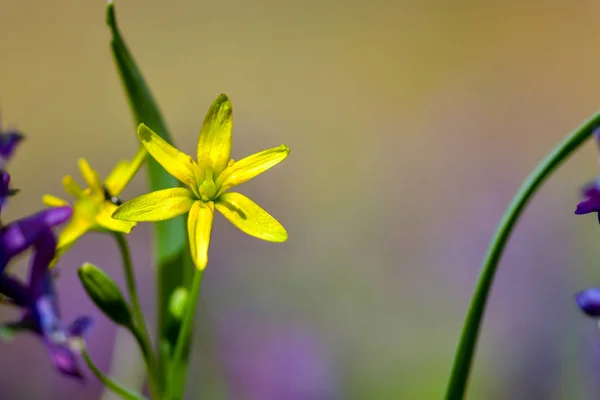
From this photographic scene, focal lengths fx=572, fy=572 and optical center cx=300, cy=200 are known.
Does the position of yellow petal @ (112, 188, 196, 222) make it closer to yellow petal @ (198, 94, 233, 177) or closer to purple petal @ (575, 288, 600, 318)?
yellow petal @ (198, 94, 233, 177)

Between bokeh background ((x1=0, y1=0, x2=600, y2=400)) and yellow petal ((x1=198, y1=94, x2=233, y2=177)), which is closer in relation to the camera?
yellow petal ((x1=198, y1=94, x2=233, y2=177))

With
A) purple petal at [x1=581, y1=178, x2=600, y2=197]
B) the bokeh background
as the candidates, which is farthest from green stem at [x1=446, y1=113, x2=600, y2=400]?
the bokeh background

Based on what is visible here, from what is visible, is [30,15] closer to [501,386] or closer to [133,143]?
[133,143]

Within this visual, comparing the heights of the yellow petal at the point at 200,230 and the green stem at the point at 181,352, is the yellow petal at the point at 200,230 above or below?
above

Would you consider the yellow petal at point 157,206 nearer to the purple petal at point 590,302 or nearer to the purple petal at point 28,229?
→ the purple petal at point 28,229

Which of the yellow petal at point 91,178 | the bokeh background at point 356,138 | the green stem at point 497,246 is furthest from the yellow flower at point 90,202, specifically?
the bokeh background at point 356,138

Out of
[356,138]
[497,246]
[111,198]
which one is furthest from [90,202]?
[356,138]
